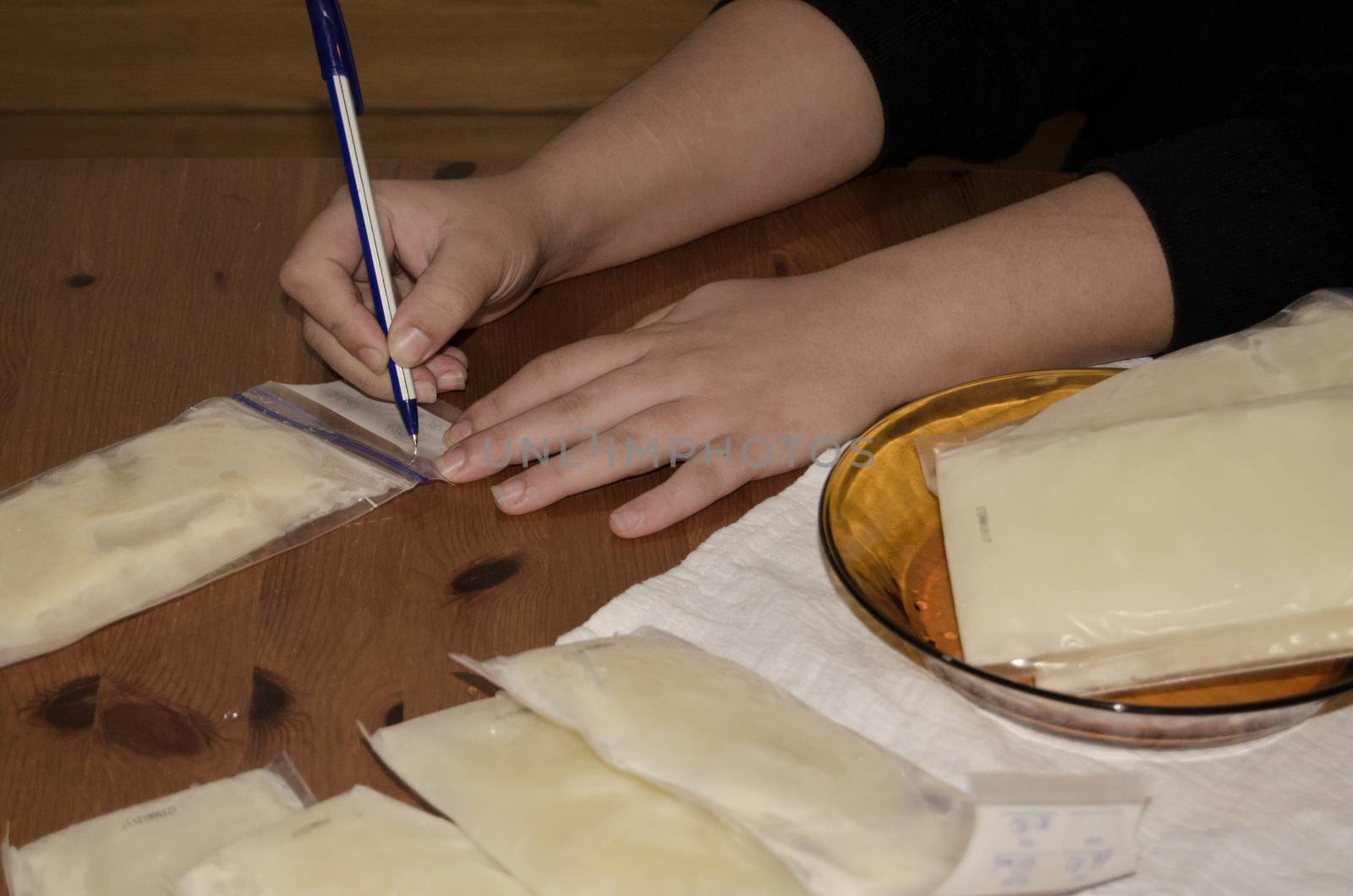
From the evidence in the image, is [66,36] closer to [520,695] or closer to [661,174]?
[661,174]

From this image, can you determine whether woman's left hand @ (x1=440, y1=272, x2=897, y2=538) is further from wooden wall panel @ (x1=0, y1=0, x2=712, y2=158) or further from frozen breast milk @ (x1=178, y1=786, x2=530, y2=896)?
wooden wall panel @ (x1=0, y1=0, x2=712, y2=158)

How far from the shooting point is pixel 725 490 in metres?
0.68

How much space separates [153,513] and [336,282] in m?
0.20

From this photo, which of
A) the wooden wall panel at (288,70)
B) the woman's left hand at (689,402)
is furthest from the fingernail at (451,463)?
the wooden wall panel at (288,70)

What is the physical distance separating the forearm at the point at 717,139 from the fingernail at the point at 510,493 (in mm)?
240

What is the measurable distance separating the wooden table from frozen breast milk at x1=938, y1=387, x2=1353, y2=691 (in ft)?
0.64

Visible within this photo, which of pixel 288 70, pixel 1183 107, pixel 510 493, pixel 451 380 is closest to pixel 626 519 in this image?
pixel 510 493

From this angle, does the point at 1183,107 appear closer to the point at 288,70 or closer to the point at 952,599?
the point at 952,599

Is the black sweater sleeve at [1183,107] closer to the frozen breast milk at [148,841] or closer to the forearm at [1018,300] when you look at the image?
the forearm at [1018,300]

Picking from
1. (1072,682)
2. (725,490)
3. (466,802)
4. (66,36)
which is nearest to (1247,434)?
(1072,682)

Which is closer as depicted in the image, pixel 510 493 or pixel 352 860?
pixel 352 860

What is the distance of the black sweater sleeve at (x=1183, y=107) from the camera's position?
757 millimetres

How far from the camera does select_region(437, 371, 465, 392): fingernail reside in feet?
2.50

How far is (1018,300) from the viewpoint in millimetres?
775
